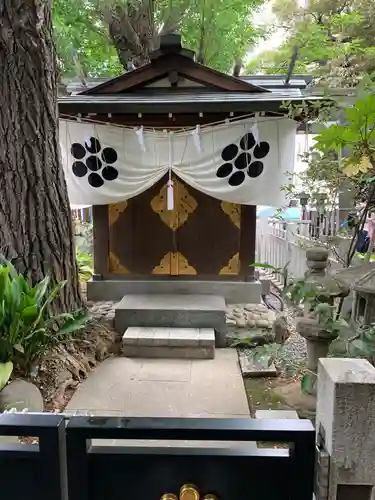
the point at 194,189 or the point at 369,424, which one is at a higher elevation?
the point at 194,189

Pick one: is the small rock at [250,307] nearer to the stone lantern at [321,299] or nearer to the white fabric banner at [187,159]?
the white fabric banner at [187,159]

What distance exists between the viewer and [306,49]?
10461mm

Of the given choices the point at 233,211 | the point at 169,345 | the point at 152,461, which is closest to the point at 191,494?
the point at 152,461

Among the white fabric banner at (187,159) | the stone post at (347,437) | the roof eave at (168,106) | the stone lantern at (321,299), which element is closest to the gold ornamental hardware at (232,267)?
the white fabric banner at (187,159)

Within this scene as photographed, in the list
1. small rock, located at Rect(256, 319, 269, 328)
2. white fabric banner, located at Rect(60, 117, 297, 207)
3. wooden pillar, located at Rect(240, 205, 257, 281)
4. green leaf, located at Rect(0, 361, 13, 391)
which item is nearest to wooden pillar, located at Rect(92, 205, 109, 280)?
white fabric banner, located at Rect(60, 117, 297, 207)

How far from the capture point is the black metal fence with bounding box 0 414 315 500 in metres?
1.40

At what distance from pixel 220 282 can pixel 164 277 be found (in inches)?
35.9

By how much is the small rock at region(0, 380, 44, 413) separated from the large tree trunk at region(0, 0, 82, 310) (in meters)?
1.33

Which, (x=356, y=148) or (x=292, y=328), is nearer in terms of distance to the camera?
(x=356, y=148)

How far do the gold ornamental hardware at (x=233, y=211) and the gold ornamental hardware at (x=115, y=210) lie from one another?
158 centimetres

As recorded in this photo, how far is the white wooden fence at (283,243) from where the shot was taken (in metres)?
7.16

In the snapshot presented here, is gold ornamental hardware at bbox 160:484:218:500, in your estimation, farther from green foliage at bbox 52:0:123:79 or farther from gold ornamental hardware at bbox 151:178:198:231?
green foliage at bbox 52:0:123:79

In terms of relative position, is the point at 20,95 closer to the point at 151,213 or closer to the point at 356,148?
the point at 151,213

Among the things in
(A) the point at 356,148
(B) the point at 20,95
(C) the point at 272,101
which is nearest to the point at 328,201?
(A) the point at 356,148
